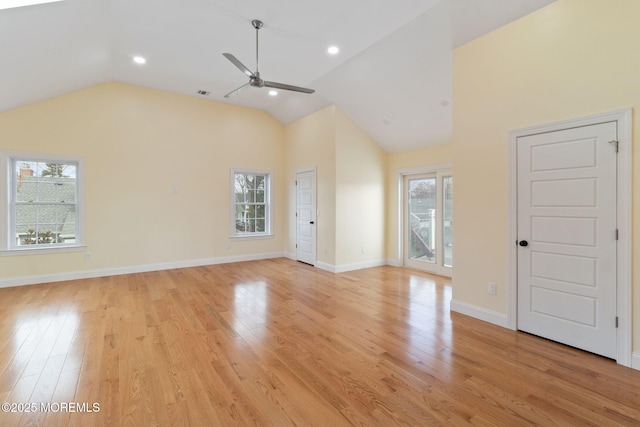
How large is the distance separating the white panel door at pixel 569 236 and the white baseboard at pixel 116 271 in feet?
18.2

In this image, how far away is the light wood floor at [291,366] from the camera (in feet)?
6.24

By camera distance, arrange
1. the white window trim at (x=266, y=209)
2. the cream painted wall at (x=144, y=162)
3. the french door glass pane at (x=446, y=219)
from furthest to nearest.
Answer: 1. the white window trim at (x=266, y=209)
2. the french door glass pane at (x=446, y=219)
3. the cream painted wall at (x=144, y=162)

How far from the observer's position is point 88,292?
4539 mm

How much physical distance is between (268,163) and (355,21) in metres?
4.35

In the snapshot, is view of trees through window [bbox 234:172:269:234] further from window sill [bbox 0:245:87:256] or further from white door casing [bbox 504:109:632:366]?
white door casing [bbox 504:109:632:366]

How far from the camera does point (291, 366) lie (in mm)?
2473

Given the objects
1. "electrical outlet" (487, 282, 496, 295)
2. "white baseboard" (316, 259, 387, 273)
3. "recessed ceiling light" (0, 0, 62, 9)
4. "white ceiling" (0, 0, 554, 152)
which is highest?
"white ceiling" (0, 0, 554, 152)

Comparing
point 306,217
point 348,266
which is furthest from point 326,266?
point 306,217

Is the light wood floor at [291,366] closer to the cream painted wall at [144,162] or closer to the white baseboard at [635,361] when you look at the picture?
the white baseboard at [635,361]

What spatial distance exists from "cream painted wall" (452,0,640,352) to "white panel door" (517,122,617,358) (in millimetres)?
164

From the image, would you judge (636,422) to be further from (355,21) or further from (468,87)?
(355,21)

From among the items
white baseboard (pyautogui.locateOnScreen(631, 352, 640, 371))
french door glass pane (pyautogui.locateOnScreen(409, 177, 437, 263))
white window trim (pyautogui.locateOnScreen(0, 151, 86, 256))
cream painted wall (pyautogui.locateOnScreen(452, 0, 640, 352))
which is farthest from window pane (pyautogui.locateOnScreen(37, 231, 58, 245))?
white baseboard (pyautogui.locateOnScreen(631, 352, 640, 371))

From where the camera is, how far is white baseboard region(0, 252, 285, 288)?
4.93 m

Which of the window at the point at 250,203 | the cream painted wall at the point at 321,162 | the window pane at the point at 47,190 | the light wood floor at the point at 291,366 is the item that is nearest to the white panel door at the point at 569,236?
the light wood floor at the point at 291,366
